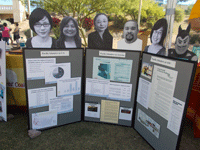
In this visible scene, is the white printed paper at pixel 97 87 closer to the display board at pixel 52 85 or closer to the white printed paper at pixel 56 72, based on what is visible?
the display board at pixel 52 85

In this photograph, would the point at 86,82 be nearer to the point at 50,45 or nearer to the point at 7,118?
the point at 50,45

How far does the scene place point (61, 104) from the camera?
229 cm

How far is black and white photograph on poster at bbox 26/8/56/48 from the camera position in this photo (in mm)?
2475

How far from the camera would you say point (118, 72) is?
2217 mm

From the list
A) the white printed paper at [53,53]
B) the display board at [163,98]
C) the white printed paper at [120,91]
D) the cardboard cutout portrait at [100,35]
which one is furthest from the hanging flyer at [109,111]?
the cardboard cutout portrait at [100,35]

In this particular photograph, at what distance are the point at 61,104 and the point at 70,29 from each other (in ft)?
4.45

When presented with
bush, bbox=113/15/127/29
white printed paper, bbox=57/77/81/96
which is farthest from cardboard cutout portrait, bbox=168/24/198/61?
bush, bbox=113/15/127/29

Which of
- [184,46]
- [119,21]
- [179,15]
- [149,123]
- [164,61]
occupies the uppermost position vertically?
[179,15]

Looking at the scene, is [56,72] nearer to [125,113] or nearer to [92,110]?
[92,110]

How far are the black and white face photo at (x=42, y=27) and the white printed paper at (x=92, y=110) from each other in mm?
1455

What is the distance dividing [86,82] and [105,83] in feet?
1.02

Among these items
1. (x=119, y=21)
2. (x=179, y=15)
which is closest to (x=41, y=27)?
(x=119, y=21)

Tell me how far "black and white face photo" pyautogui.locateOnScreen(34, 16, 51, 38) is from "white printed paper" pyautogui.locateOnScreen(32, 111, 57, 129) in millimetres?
1341

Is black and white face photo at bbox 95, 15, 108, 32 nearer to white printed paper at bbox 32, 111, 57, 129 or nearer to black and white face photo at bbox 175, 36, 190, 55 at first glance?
black and white face photo at bbox 175, 36, 190, 55
